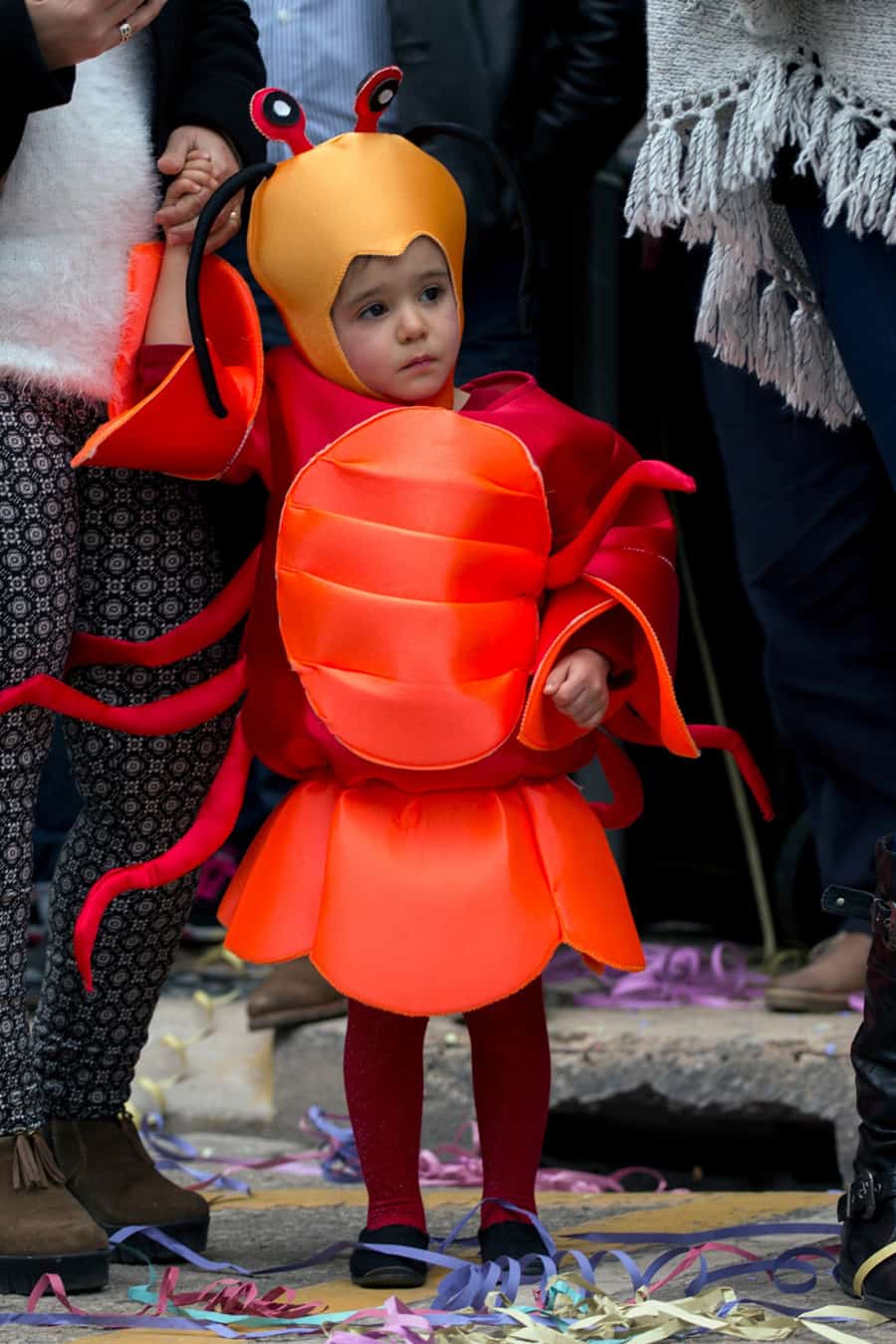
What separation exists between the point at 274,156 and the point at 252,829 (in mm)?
1410

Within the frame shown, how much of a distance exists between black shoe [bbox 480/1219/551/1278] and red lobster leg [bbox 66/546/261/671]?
689 millimetres

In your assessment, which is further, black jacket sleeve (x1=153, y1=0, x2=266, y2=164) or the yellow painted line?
black jacket sleeve (x1=153, y1=0, x2=266, y2=164)

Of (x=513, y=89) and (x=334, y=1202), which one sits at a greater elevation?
(x=513, y=89)

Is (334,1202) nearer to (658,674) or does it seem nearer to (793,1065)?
(793,1065)

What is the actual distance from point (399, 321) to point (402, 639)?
33 centimetres

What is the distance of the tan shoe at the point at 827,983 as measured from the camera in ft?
10.4

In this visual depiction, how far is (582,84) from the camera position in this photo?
10.2 ft

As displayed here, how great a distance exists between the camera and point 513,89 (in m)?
3.12

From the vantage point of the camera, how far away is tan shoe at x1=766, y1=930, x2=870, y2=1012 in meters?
3.16

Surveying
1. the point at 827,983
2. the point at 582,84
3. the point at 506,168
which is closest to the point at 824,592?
the point at 827,983

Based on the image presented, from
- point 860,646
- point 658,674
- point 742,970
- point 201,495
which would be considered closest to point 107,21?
point 201,495

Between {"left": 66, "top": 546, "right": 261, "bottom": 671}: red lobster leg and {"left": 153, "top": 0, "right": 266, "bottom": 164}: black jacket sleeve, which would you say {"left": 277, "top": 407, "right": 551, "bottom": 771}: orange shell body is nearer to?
{"left": 66, "top": 546, "right": 261, "bottom": 671}: red lobster leg

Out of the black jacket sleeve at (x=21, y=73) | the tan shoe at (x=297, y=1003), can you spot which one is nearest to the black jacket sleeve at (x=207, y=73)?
the black jacket sleeve at (x=21, y=73)

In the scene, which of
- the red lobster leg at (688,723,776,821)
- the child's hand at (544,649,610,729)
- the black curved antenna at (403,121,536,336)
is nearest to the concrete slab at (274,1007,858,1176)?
the red lobster leg at (688,723,776,821)
